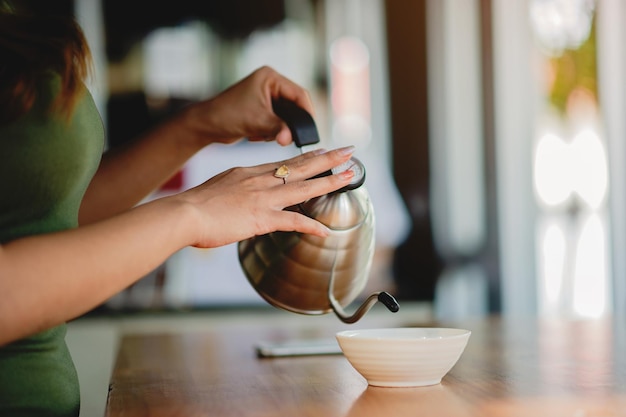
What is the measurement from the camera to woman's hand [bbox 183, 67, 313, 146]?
1.47m

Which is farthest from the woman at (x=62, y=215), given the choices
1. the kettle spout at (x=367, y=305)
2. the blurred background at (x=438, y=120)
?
the blurred background at (x=438, y=120)

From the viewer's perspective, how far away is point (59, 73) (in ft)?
3.42

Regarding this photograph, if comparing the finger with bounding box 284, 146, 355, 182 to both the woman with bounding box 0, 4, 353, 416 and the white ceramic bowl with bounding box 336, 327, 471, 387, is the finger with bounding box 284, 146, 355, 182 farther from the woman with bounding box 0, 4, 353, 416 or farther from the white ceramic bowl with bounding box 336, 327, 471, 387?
the white ceramic bowl with bounding box 336, 327, 471, 387

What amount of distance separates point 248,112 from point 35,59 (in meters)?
0.52

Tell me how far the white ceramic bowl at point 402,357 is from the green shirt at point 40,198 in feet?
1.13

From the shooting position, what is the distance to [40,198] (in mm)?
1034

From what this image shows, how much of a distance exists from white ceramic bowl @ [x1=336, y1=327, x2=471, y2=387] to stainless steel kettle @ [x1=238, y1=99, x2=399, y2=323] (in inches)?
5.4

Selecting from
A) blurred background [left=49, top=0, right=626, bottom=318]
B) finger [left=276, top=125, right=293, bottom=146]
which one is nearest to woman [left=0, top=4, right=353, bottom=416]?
finger [left=276, top=125, right=293, bottom=146]

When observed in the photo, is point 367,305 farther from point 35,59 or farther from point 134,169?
point 134,169

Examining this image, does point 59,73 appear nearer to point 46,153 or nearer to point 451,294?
point 46,153

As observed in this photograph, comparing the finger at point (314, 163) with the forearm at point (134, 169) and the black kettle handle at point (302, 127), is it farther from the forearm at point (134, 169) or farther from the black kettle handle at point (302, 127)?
the forearm at point (134, 169)

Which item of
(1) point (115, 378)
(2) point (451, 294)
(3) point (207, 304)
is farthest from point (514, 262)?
(1) point (115, 378)

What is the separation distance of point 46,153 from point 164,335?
973 mm

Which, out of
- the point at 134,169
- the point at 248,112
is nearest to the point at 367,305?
the point at 248,112
